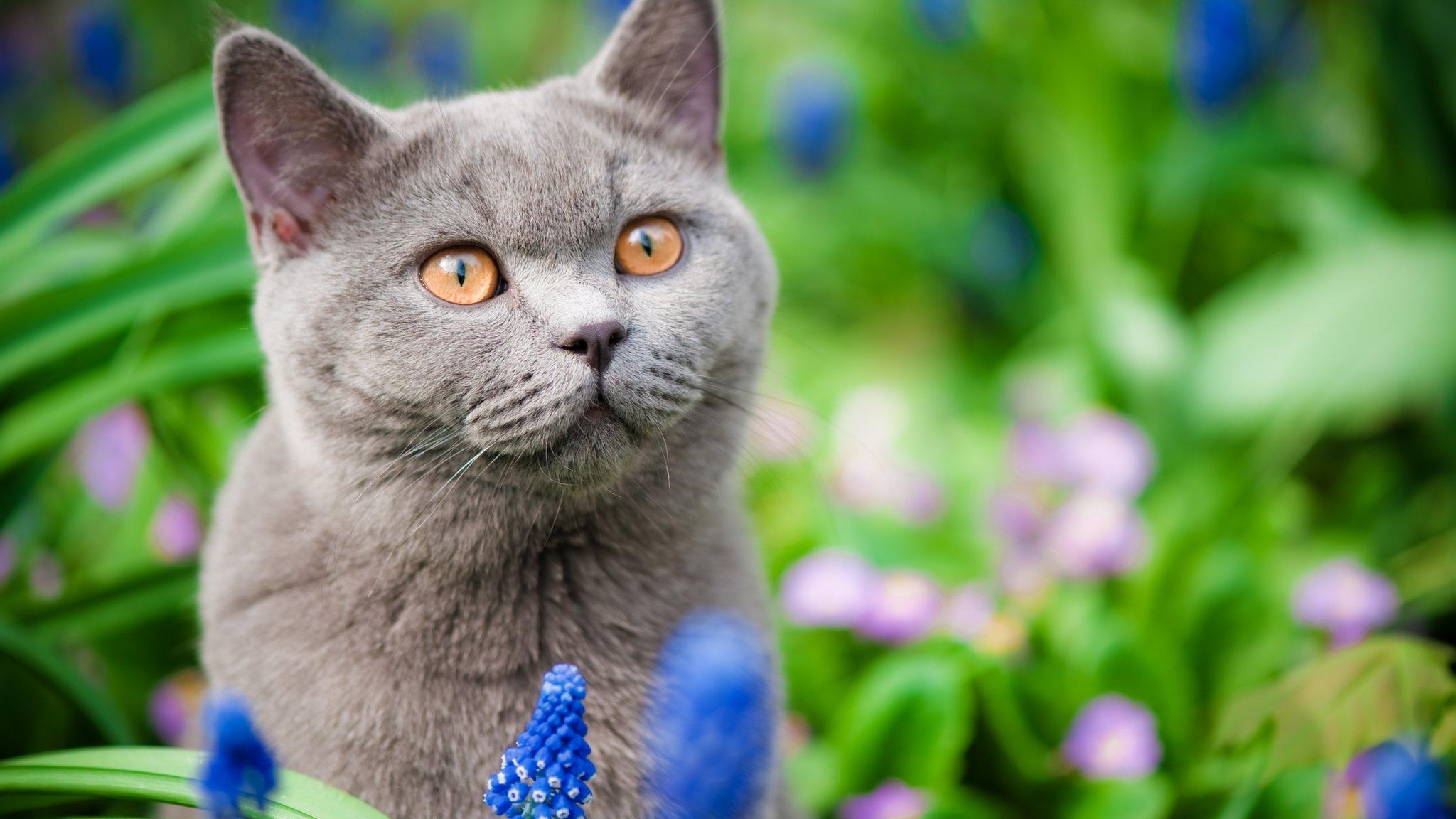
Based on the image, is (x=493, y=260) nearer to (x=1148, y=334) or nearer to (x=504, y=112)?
(x=504, y=112)

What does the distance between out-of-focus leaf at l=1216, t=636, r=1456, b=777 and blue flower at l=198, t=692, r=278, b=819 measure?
3.75 feet

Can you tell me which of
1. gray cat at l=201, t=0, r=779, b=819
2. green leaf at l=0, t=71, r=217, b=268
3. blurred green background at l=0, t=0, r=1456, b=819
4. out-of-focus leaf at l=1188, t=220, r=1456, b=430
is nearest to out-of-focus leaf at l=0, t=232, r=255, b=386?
blurred green background at l=0, t=0, r=1456, b=819

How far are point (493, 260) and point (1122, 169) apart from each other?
2078 mm

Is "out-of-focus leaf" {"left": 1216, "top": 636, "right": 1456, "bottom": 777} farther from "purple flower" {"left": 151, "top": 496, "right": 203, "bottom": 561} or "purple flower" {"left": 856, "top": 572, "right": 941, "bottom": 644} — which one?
"purple flower" {"left": 151, "top": 496, "right": 203, "bottom": 561}

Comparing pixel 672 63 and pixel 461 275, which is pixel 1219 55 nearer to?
pixel 672 63

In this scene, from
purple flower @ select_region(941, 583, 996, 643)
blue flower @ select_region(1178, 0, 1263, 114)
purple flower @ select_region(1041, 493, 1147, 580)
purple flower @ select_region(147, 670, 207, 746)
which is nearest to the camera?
purple flower @ select_region(147, 670, 207, 746)

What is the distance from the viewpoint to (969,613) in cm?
189

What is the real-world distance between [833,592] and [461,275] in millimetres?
986

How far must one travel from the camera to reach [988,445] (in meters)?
2.43

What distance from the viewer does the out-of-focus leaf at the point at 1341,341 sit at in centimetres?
223

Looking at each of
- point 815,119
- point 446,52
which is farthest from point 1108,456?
point 446,52

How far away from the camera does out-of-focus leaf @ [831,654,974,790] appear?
5.22ft

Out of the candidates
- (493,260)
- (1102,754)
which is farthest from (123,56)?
(1102,754)

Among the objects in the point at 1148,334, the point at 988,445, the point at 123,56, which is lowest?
the point at 988,445
